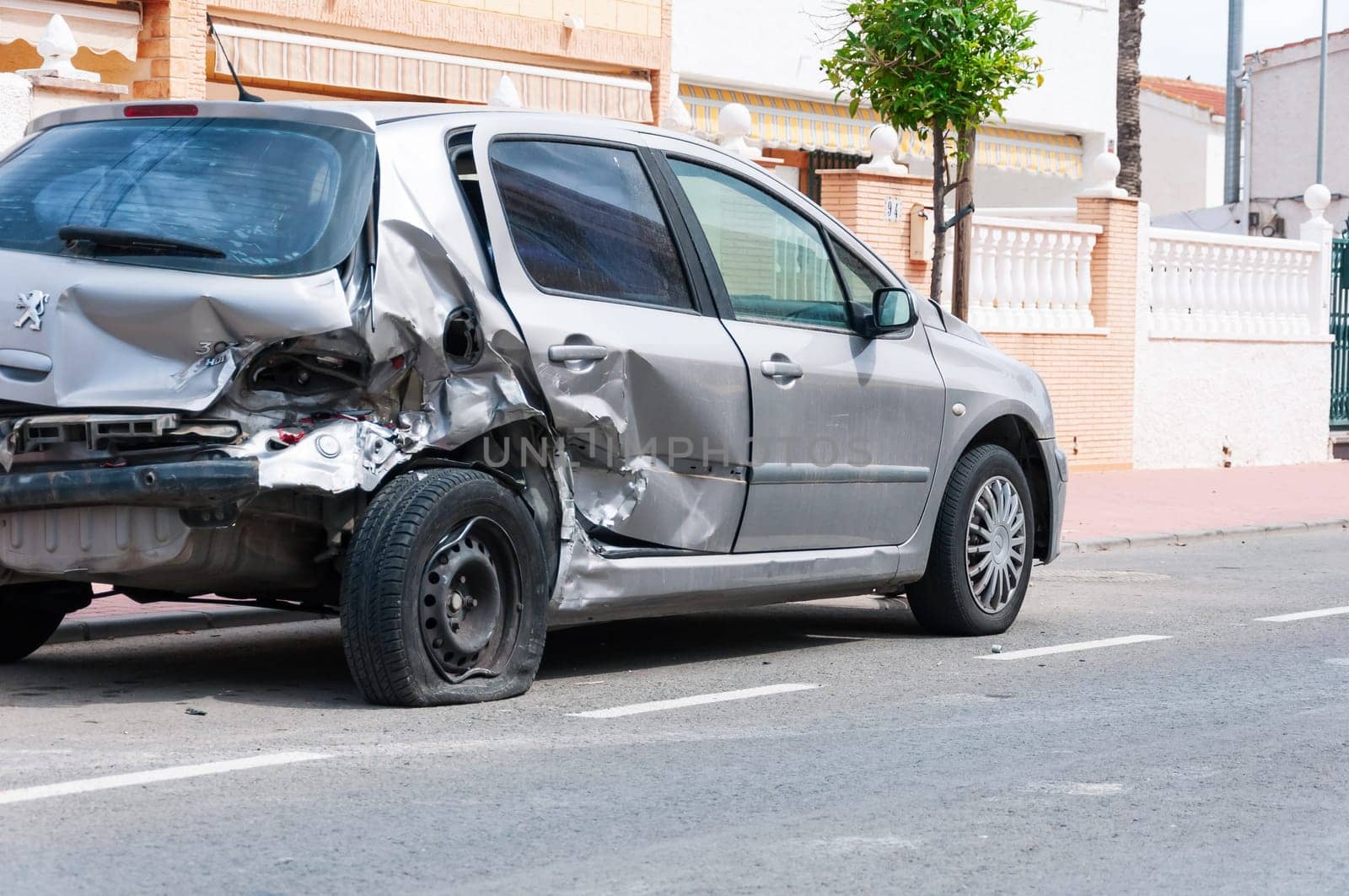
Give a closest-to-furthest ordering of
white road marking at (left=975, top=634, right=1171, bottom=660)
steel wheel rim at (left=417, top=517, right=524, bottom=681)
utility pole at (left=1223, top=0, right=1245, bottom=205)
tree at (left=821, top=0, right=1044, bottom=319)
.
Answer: steel wheel rim at (left=417, top=517, right=524, bottom=681) < white road marking at (left=975, top=634, right=1171, bottom=660) < tree at (left=821, top=0, right=1044, bottom=319) < utility pole at (left=1223, top=0, right=1245, bottom=205)

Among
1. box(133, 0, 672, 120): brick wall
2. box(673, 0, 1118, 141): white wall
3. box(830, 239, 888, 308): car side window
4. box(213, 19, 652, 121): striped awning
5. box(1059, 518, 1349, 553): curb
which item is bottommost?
box(1059, 518, 1349, 553): curb

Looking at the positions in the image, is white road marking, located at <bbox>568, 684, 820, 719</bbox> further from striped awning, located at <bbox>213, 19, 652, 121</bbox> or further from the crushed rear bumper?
striped awning, located at <bbox>213, 19, 652, 121</bbox>

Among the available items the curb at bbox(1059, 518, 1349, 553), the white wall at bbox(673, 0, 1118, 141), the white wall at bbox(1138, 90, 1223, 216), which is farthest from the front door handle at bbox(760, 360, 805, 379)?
the white wall at bbox(1138, 90, 1223, 216)

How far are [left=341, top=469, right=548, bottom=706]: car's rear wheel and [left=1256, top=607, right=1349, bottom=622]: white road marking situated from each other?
14.6 ft

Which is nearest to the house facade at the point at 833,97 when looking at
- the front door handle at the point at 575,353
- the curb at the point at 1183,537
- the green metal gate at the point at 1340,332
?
the green metal gate at the point at 1340,332

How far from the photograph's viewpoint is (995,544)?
28.7ft

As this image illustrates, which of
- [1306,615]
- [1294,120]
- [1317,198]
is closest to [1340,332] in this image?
[1317,198]

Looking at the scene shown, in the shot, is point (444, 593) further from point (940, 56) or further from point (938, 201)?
point (938, 201)

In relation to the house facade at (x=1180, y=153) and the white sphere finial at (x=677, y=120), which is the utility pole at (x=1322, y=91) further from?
the white sphere finial at (x=677, y=120)

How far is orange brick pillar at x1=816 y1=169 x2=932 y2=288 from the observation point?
59.3 ft

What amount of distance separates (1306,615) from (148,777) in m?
6.36

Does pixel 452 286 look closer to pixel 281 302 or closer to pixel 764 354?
pixel 281 302

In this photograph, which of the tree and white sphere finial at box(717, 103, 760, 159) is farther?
white sphere finial at box(717, 103, 760, 159)

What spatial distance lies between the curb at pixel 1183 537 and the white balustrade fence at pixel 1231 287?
520cm
